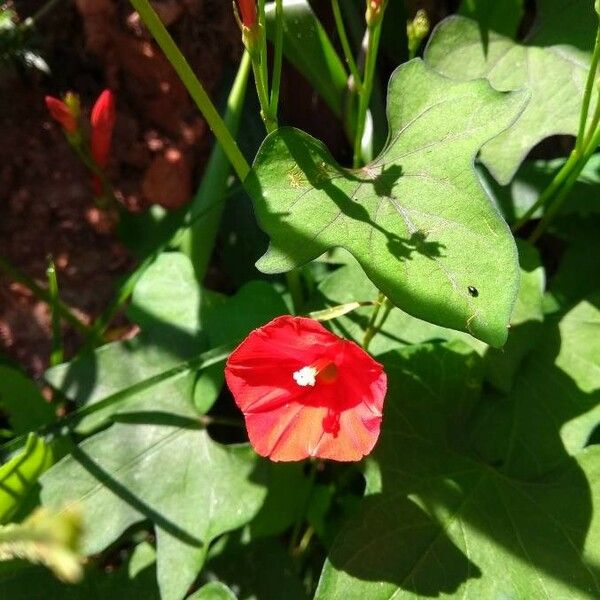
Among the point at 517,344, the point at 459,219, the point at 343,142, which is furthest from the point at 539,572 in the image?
the point at 343,142

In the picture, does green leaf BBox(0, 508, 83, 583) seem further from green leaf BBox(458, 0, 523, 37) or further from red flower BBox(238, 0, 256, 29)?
green leaf BBox(458, 0, 523, 37)

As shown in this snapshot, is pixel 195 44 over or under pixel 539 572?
over

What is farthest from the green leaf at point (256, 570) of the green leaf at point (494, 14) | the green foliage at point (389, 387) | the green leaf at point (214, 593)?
the green leaf at point (494, 14)

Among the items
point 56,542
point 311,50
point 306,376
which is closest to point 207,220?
point 311,50

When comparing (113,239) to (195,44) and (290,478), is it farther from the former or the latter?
(290,478)

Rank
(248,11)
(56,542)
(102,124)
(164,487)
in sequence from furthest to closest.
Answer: (102,124), (164,487), (248,11), (56,542)

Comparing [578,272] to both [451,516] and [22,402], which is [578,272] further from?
[22,402]
